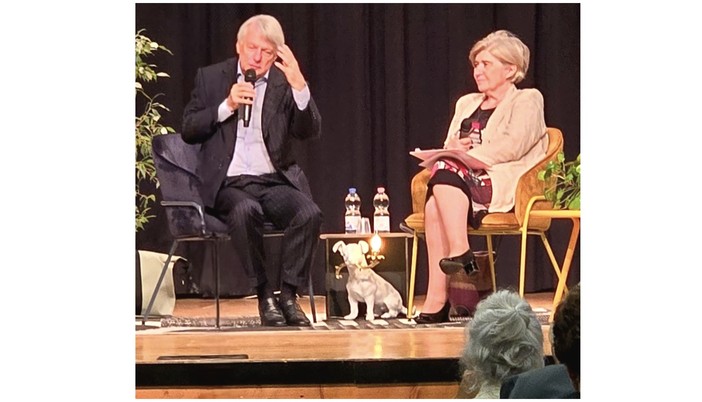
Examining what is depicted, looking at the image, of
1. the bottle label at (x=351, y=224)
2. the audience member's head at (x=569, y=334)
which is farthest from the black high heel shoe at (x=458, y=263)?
the audience member's head at (x=569, y=334)

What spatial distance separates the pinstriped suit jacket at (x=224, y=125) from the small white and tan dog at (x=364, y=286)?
1.16ft

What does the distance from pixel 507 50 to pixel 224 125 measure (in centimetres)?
145

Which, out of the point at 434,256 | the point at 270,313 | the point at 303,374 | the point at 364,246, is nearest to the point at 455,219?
the point at 434,256

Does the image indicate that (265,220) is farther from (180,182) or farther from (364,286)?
(364,286)

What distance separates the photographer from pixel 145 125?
199 inches

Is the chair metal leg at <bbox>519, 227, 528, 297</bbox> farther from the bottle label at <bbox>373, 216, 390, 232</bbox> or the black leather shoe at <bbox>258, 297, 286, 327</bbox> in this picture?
the black leather shoe at <bbox>258, 297, 286, 327</bbox>

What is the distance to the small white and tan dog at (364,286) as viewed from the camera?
502cm

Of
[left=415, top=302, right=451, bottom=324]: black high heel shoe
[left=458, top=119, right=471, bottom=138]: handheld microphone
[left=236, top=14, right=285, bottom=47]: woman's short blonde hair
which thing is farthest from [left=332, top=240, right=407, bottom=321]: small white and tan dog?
[left=236, top=14, right=285, bottom=47]: woman's short blonde hair

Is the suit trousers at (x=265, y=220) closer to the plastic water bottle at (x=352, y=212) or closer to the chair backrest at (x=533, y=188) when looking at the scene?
the plastic water bottle at (x=352, y=212)

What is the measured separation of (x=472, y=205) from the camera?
16.4 feet

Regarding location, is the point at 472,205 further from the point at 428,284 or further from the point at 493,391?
the point at 493,391
